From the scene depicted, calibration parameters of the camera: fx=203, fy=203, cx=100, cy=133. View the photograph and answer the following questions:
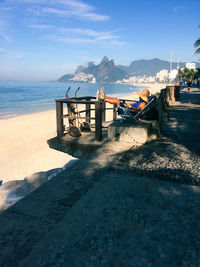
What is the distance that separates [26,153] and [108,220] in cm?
961

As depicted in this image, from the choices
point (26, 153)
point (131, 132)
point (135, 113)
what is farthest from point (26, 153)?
point (131, 132)

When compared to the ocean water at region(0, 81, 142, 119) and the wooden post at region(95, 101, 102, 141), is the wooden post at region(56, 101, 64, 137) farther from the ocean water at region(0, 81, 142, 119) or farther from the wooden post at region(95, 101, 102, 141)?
the ocean water at region(0, 81, 142, 119)

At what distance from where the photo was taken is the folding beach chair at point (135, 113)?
5399 mm

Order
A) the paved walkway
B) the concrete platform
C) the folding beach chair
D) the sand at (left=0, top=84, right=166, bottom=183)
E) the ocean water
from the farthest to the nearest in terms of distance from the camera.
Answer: the ocean water
the sand at (left=0, top=84, right=166, bottom=183)
the folding beach chair
the concrete platform
the paved walkway

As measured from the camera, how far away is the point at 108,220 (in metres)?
2.04

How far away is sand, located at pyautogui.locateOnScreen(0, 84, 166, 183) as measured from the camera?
8500mm

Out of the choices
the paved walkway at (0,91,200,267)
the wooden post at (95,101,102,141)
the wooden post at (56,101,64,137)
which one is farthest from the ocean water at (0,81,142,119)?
the paved walkway at (0,91,200,267)

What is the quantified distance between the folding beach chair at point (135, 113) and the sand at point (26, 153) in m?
4.17

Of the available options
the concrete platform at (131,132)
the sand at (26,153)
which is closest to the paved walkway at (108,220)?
the concrete platform at (131,132)

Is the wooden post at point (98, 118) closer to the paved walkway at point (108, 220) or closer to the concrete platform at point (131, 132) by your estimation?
the concrete platform at point (131, 132)

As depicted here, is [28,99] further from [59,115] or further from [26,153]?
[59,115]

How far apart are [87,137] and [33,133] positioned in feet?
32.8

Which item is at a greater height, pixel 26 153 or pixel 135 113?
pixel 135 113

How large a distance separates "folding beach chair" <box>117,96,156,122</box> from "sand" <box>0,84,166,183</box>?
4.17m
